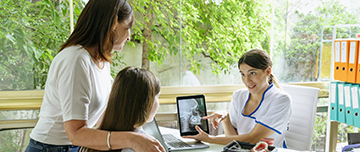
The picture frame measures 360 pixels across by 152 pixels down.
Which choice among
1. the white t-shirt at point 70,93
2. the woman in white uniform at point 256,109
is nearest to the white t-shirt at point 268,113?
the woman in white uniform at point 256,109

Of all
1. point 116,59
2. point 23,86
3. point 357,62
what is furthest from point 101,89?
point 357,62

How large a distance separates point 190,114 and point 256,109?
412 millimetres

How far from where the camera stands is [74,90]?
0.91 meters

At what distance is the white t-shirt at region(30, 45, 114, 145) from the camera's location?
2.99 ft

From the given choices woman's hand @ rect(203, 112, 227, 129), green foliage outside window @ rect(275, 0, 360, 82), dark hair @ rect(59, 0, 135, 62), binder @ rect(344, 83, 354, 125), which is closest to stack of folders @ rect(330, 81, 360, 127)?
binder @ rect(344, 83, 354, 125)

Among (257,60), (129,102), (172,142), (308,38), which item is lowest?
(172,142)

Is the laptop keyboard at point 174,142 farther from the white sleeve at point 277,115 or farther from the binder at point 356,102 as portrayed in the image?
Result: the binder at point 356,102

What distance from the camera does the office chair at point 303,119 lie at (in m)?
2.11

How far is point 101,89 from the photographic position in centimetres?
107

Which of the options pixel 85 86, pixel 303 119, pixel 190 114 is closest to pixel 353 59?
pixel 303 119

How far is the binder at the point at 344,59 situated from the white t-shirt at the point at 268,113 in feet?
4.23

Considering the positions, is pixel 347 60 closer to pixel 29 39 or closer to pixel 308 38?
pixel 308 38

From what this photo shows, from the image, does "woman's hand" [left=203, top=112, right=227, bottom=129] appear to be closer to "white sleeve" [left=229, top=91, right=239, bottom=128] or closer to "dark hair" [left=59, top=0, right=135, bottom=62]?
"white sleeve" [left=229, top=91, right=239, bottom=128]

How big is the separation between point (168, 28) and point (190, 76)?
54 centimetres
